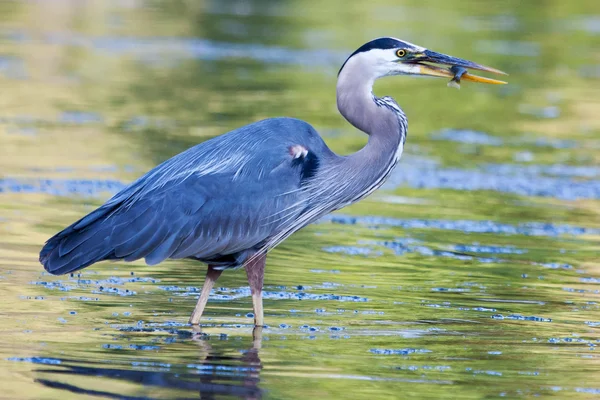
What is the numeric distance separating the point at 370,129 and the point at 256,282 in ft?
4.01

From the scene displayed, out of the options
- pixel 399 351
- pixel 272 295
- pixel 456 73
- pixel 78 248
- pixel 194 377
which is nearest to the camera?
pixel 194 377

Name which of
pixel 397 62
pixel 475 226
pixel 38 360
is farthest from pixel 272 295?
pixel 475 226

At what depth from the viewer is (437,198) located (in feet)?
39.2

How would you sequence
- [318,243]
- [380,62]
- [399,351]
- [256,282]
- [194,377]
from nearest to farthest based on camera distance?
1. [194,377]
2. [399,351]
3. [256,282]
4. [380,62]
5. [318,243]

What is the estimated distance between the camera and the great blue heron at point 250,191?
7.28m

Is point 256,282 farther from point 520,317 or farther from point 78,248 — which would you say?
point 520,317

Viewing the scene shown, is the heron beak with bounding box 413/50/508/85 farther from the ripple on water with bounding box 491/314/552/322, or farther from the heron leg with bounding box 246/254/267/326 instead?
the heron leg with bounding box 246/254/267/326

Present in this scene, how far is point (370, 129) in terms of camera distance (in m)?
7.77

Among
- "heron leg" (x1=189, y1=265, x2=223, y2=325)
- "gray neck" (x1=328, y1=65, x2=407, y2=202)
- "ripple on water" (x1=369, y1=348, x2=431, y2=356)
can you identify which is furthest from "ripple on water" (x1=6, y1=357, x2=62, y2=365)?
"gray neck" (x1=328, y1=65, x2=407, y2=202)

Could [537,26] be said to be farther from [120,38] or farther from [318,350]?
[318,350]

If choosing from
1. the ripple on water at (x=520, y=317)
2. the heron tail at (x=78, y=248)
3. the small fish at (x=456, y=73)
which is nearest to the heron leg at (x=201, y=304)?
the heron tail at (x=78, y=248)

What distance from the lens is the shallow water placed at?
6438 millimetres

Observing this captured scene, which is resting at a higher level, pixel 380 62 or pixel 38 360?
pixel 380 62

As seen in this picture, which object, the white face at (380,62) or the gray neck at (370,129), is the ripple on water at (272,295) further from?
the white face at (380,62)
